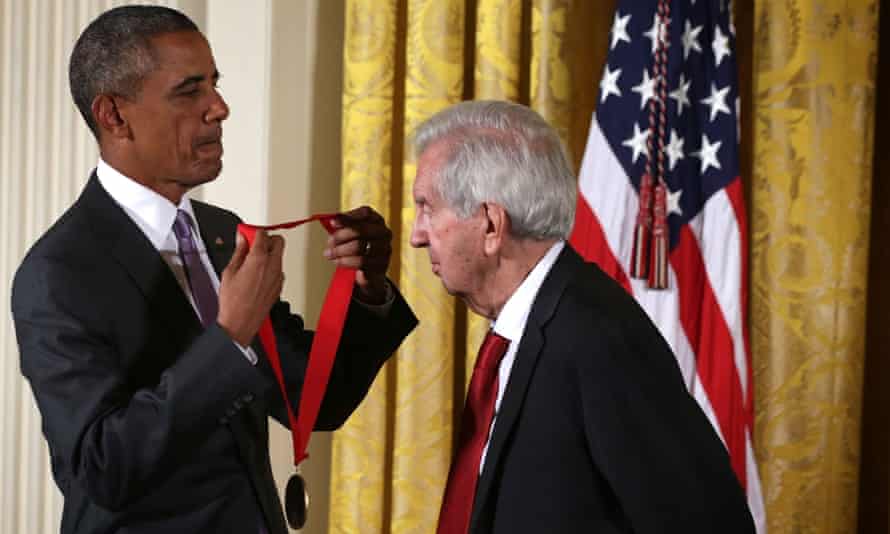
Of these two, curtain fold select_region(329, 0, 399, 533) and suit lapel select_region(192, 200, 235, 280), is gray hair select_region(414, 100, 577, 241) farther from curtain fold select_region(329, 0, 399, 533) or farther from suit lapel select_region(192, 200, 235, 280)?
curtain fold select_region(329, 0, 399, 533)

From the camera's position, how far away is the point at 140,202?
6.70ft

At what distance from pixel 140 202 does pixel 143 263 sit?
0.41ft

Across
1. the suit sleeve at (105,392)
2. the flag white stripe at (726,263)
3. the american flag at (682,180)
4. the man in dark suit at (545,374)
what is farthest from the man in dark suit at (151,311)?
the flag white stripe at (726,263)

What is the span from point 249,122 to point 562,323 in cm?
206

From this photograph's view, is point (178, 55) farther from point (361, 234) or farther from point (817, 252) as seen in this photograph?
point (817, 252)

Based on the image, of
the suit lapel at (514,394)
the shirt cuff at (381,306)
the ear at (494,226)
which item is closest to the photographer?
the suit lapel at (514,394)

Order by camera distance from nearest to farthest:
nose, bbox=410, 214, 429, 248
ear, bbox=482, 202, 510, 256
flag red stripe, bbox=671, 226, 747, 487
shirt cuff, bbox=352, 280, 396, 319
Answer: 1. ear, bbox=482, 202, 510, 256
2. nose, bbox=410, 214, 429, 248
3. shirt cuff, bbox=352, 280, 396, 319
4. flag red stripe, bbox=671, 226, 747, 487

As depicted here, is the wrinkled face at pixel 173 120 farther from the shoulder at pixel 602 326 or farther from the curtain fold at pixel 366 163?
the curtain fold at pixel 366 163

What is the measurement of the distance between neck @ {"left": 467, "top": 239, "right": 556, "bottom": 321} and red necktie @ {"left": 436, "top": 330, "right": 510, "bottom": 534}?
63mm

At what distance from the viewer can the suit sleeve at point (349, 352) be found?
2.30 m

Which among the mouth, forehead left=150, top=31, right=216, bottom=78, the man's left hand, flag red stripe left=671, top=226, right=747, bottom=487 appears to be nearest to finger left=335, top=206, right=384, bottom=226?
the man's left hand

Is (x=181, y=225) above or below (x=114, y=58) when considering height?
below

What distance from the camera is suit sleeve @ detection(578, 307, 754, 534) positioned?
68.4 inches

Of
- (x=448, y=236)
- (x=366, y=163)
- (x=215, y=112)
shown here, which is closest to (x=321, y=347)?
(x=448, y=236)
